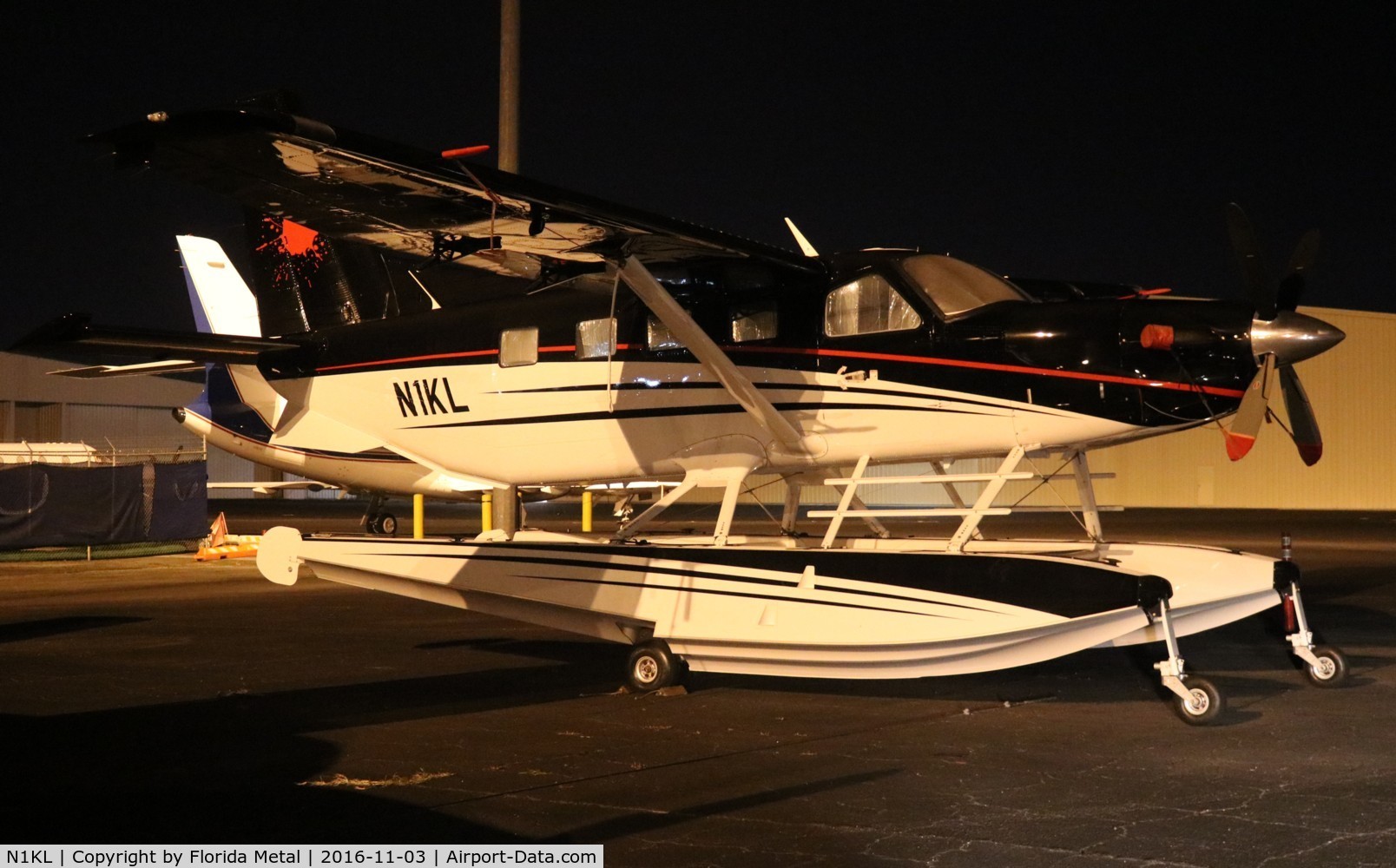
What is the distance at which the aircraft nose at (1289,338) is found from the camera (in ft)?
27.2

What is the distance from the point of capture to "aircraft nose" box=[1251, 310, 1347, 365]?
8289 mm

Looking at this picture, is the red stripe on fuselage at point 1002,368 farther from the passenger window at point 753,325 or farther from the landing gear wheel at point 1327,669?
the landing gear wheel at point 1327,669

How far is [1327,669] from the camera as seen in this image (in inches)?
368

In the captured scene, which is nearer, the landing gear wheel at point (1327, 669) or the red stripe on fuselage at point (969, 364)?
the red stripe on fuselage at point (969, 364)

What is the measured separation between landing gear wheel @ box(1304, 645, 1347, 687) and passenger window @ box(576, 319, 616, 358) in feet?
19.2

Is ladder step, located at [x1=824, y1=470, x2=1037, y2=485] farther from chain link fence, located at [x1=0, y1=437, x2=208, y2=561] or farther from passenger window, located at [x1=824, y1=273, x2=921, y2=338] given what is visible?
chain link fence, located at [x1=0, y1=437, x2=208, y2=561]

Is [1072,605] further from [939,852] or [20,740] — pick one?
[20,740]

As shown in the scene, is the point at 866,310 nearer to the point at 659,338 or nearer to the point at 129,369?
the point at 659,338

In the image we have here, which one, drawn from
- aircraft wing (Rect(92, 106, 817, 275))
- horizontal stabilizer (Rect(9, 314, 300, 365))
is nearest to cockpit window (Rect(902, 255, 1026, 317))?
aircraft wing (Rect(92, 106, 817, 275))

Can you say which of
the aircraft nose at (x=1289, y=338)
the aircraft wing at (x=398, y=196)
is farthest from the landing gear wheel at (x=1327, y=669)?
the aircraft wing at (x=398, y=196)

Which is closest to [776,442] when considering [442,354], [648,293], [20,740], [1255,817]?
[648,293]

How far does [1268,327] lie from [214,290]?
20.8 metres

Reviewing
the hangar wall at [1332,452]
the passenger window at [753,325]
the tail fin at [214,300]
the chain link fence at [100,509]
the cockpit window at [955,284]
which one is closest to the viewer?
the cockpit window at [955,284]

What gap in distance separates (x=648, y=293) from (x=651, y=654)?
2.72 m
